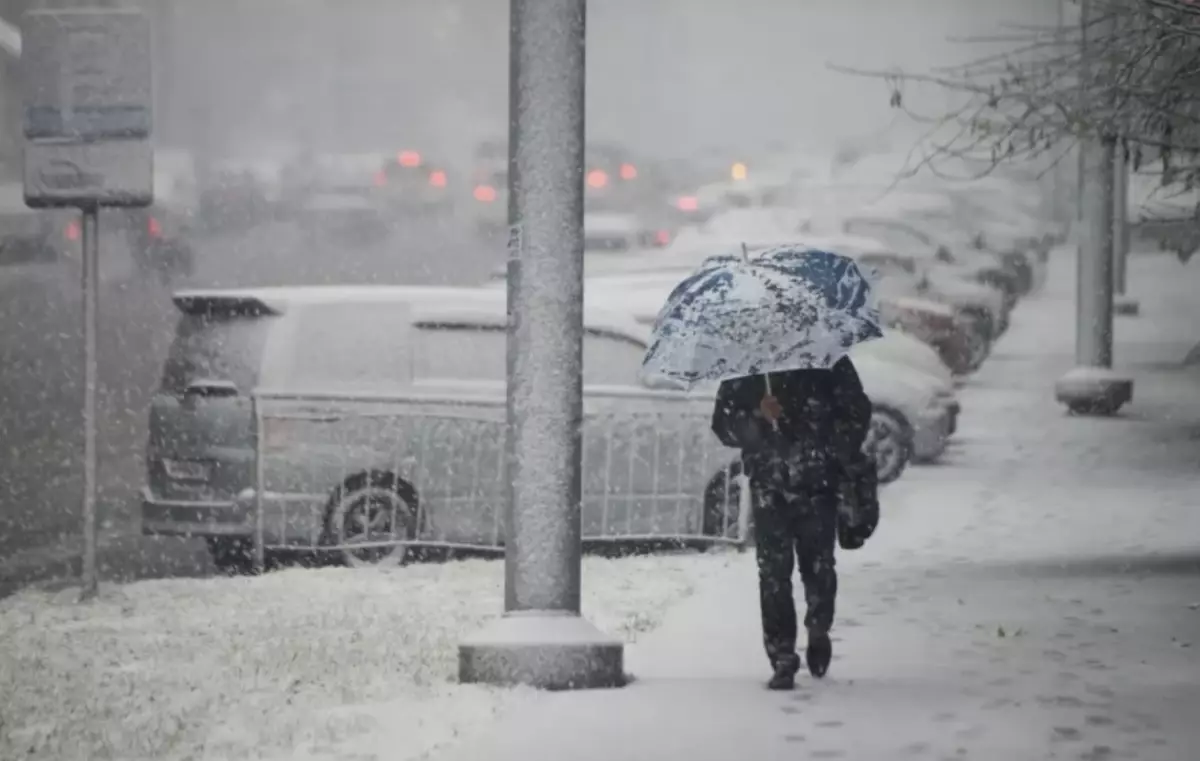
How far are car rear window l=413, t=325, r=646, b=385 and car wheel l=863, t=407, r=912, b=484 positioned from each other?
3169mm

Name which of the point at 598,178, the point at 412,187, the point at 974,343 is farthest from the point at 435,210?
the point at 974,343

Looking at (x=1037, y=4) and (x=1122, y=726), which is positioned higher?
(x=1037, y=4)

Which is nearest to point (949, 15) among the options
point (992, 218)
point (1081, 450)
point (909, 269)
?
point (992, 218)

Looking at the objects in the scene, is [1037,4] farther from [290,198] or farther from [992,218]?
[290,198]

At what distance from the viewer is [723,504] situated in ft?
42.4

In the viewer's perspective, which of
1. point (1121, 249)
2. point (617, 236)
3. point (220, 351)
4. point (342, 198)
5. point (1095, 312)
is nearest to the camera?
point (220, 351)

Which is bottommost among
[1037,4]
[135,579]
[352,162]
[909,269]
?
[135,579]

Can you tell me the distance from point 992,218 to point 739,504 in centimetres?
3018

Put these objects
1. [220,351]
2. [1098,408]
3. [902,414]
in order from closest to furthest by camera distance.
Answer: [220,351]
[902,414]
[1098,408]

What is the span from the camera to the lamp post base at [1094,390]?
21016 millimetres

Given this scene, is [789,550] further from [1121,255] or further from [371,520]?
[1121,255]

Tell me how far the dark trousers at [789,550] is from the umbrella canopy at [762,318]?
1.61 ft

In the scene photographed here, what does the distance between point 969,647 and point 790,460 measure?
1.78 metres

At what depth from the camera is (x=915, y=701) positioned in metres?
7.89
